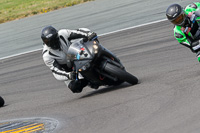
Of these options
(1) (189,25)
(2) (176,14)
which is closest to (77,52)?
(2) (176,14)

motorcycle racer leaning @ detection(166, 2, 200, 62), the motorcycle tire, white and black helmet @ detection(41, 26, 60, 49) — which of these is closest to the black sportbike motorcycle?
the motorcycle tire

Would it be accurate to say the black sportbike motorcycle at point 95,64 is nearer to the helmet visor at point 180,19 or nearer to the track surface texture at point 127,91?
the track surface texture at point 127,91

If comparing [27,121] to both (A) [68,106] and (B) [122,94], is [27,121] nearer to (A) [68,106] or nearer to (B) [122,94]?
(A) [68,106]

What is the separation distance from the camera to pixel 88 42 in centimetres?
838

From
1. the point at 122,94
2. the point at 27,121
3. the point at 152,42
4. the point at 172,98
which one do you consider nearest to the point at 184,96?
the point at 172,98

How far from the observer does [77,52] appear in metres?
8.27

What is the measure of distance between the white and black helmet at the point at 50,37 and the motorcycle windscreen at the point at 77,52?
381mm

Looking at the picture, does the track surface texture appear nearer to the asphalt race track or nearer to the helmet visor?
the asphalt race track

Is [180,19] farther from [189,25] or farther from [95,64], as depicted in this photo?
[95,64]

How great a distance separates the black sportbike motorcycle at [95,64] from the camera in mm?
8031

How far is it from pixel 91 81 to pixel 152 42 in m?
4.32

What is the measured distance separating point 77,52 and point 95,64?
1.33ft

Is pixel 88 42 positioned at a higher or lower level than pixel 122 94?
higher

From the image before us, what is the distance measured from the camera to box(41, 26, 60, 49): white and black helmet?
8.40 meters
